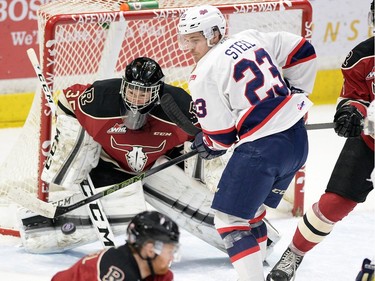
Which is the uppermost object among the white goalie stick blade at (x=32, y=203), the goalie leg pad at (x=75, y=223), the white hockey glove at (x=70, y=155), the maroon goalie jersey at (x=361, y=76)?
the maroon goalie jersey at (x=361, y=76)

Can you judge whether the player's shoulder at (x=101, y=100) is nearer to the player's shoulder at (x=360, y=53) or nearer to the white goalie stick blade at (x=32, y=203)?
the white goalie stick blade at (x=32, y=203)

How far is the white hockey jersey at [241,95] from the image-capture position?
371 cm

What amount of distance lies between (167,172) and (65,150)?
0.41 m

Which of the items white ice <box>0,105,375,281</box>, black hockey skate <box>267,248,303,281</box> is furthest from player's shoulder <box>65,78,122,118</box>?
black hockey skate <box>267,248,303,281</box>

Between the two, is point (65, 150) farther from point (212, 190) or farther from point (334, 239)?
point (334, 239)

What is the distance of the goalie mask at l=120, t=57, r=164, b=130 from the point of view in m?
4.27

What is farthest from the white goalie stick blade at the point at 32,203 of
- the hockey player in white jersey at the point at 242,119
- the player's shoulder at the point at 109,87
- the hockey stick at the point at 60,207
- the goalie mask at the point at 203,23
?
the goalie mask at the point at 203,23

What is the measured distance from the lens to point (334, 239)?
4.85 m

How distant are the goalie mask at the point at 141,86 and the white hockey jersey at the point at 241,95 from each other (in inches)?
20.0

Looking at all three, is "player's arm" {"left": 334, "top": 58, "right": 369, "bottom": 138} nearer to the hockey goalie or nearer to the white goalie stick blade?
the hockey goalie

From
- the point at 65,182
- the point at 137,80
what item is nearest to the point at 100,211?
the point at 65,182

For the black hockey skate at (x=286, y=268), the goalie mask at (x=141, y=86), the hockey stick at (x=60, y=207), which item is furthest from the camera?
the hockey stick at (x=60, y=207)

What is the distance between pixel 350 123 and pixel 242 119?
0.41 meters

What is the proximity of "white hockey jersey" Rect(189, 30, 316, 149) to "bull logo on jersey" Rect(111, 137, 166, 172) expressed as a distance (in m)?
0.64
